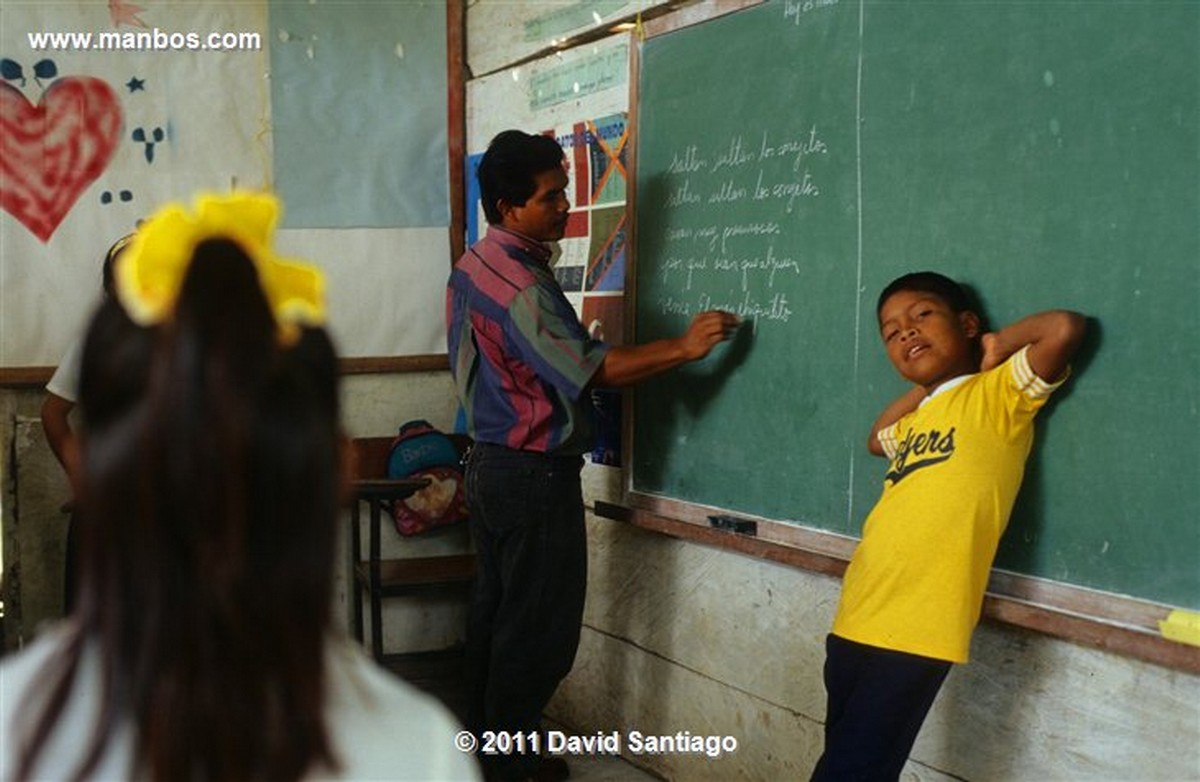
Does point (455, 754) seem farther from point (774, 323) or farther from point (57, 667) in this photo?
point (774, 323)

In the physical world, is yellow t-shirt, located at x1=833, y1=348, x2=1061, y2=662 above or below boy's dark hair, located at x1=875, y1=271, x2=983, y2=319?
below

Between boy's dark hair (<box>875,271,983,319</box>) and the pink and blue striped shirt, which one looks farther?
the pink and blue striped shirt

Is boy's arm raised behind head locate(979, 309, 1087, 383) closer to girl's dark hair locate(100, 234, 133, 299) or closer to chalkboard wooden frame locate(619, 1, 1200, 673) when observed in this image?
chalkboard wooden frame locate(619, 1, 1200, 673)

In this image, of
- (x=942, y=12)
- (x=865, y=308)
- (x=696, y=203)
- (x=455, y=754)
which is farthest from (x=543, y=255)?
(x=455, y=754)

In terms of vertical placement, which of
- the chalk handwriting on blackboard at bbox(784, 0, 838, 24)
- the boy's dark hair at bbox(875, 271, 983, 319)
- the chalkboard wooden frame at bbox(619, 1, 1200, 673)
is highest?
the chalk handwriting on blackboard at bbox(784, 0, 838, 24)

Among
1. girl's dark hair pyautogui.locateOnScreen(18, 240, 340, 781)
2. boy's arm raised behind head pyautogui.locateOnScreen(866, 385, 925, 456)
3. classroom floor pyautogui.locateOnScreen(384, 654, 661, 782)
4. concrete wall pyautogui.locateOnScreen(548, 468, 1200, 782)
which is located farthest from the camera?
classroom floor pyautogui.locateOnScreen(384, 654, 661, 782)

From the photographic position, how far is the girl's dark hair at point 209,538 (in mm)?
822

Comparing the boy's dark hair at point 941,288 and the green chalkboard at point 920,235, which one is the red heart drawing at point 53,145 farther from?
the boy's dark hair at point 941,288

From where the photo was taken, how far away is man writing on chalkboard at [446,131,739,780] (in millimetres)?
2963

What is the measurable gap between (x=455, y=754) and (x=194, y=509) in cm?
28

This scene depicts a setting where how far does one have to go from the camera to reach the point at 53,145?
4.05 meters

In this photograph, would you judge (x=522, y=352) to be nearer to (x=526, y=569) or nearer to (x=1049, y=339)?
(x=526, y=569)

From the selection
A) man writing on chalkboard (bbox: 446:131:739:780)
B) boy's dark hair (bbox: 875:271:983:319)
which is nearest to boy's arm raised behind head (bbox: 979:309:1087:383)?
boy's dark hair (bbox: 875:271:983:319)

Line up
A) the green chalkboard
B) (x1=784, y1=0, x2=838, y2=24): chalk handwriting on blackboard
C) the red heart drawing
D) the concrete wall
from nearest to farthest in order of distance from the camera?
1. the green chalkboard
2. the concrete wall
3. (x1=784, y1=0, x2=838, y2=24): chalk handwriting on blackboard
4. the red heart drawing
